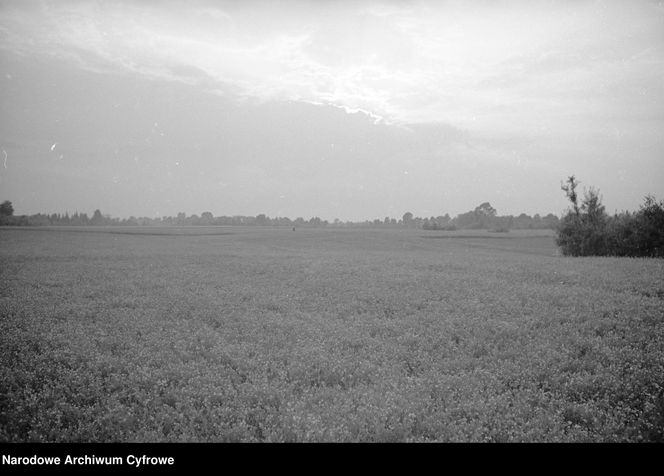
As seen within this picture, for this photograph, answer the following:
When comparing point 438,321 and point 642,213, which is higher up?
point 642,213

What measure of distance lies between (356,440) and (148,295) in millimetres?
16772

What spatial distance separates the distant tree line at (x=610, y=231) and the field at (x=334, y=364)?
26.2 m

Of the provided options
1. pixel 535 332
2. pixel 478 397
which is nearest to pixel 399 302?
pixel 535 332

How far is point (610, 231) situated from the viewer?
44312mm

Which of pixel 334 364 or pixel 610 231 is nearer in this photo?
pixel 334 364

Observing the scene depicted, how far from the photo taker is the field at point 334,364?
24.1 feet

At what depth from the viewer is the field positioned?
735cm

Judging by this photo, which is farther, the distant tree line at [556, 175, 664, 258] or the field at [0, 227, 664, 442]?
the distant tree line at [556, 175, 664, 258]

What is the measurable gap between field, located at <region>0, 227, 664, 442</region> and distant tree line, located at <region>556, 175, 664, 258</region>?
26183 mm

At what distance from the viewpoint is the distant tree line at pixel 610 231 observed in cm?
4138

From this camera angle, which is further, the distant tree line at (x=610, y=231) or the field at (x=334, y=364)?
the distant tree line at (x=610, y=231)

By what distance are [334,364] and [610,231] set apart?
47987 mm

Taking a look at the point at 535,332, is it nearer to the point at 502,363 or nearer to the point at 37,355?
the point at 502,363

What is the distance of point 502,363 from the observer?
10.5m
